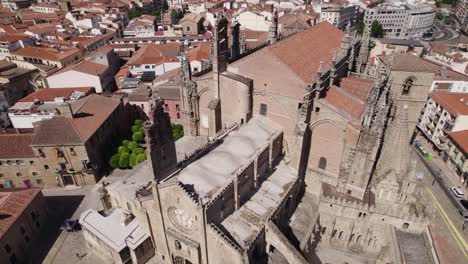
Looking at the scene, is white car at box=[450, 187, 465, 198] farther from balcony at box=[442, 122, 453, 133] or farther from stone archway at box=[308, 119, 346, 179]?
stone archway at box=[308, 119, 346, 179]

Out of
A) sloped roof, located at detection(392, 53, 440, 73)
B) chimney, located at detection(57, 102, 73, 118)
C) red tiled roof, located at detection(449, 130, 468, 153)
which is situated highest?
sloped roof, located at detection(392, 53, 440, 73)

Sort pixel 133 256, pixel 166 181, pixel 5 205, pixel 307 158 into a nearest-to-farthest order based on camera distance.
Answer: pixel 166 181 → pixel 133 256 → pixel 5 205 → pixel 307 158

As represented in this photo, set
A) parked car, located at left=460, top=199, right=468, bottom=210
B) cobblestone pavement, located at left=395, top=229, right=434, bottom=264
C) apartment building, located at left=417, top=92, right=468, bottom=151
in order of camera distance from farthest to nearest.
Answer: apartment building, located at left=417, top=92, right=468, bottom=151 < parked car, located at left=460, top=199, right=468, bottom=210 < cobblestone pavement, located at left=395, top=229, right=434, bottom=264

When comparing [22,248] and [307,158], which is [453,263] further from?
[22,248]

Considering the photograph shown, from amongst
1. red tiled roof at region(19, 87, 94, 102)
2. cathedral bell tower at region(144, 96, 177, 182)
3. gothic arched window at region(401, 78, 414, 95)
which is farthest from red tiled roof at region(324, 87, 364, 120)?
red tiled roof at region(19, 87, 94, 102)

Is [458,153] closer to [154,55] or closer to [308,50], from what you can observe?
[308,50]

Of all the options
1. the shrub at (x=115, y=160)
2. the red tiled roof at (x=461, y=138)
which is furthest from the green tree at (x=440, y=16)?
the shrub at (x=115, y=160)

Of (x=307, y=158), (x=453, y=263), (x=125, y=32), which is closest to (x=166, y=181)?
(x=307, y=158)
